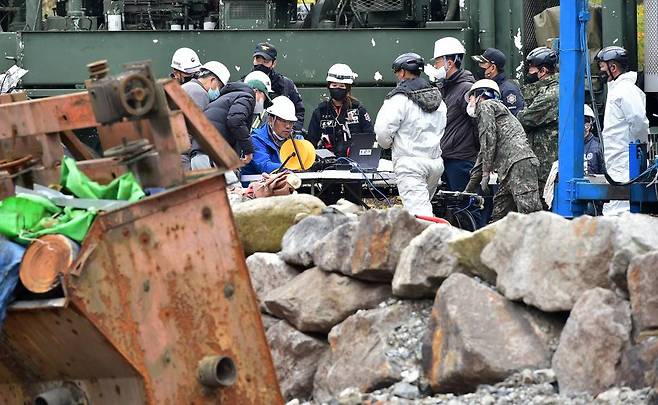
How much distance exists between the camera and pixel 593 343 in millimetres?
5906

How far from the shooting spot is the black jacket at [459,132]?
12586 mm

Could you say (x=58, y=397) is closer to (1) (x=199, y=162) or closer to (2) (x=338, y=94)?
(1) (x=199, y=162)

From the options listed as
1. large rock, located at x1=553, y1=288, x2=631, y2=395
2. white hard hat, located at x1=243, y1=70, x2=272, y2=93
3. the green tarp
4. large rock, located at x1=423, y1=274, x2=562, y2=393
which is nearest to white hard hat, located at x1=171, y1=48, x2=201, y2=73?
white hard hat, located at x1=243, y1=70, x2=272, y2=93

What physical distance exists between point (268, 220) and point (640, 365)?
292 cm

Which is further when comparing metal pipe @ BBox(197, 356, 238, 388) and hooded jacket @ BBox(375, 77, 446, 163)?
hooded jacket @ BBox(375, 77, 446, 163)

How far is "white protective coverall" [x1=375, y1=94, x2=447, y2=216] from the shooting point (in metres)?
11.2

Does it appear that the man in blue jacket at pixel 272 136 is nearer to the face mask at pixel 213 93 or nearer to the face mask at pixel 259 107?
the face mask at pixel 259 107

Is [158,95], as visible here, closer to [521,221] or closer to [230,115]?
[521,221]

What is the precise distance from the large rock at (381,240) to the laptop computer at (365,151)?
5191 mm

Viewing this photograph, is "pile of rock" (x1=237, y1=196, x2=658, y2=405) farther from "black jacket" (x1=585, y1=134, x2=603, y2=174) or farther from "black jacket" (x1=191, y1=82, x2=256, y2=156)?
"black jacket" (x1=585, y1=134, x2=603, y2=174)

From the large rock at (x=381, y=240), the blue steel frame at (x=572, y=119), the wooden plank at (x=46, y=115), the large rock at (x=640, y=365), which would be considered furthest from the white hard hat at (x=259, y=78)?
the large rock at (x=640, y=365)

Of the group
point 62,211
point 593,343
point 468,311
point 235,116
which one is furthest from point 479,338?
point 235,116

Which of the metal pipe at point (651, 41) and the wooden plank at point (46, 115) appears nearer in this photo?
the wooden plank at point (46, 115)

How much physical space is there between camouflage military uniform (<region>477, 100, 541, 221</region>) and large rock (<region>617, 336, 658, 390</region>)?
5973 millimetres
